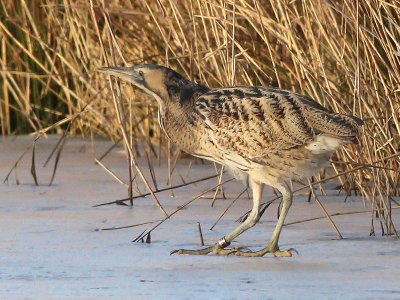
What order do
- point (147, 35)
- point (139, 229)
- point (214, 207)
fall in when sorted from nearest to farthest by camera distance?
point (139, 229) < point (214, 207) < point (147, 35)

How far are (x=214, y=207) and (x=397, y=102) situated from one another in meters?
1.00

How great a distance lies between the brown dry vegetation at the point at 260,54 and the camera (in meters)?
5.53

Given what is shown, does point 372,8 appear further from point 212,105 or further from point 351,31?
point 212,105

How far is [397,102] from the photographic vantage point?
5.62 meters

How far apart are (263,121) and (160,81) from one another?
0.51 meters

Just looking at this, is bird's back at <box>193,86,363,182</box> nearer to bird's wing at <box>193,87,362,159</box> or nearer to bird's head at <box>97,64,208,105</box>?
bird's wing at <box>193,87,362,159</box>

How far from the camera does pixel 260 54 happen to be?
6.60m

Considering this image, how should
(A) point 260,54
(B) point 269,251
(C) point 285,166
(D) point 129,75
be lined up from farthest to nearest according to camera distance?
(A) point 260,54 → (D) point 129,75 → (C) point 285,166 → (B) point 269,251

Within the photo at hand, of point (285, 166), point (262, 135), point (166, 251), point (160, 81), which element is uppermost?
point (160, 81)

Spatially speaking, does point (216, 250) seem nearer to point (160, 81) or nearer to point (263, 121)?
point (263, 121)

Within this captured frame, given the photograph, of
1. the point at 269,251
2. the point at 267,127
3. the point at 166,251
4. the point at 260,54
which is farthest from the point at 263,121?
the point at 260,54

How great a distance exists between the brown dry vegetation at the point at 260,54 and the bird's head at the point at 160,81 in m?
0.49

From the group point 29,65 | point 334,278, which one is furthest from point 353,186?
point 29,65

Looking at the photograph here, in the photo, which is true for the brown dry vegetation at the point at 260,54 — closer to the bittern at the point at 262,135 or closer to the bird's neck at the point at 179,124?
the bittern at the point at 262,135
